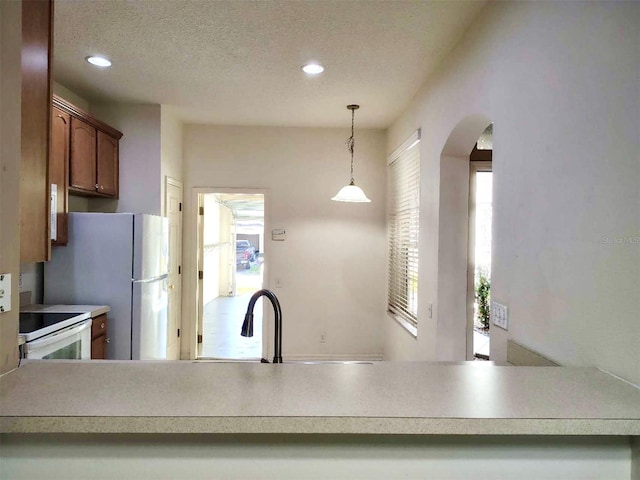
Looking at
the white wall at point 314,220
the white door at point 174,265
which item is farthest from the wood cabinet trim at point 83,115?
the white wall at point 314,220

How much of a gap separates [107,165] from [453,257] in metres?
3.16

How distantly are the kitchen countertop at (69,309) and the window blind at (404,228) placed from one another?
8.31 ft

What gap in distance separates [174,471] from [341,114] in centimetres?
373

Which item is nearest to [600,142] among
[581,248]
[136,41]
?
[581,248]

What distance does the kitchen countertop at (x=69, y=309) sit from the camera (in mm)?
2869

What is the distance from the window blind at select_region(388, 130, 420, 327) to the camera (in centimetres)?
358

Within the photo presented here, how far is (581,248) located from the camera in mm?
1372

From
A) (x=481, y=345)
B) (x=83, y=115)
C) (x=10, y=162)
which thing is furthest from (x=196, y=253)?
(x=10, y=162)

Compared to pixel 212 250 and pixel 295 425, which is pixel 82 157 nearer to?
pixel 295 425

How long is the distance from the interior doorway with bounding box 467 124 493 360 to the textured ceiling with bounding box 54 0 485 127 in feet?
2.54

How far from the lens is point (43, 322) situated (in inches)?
99.8

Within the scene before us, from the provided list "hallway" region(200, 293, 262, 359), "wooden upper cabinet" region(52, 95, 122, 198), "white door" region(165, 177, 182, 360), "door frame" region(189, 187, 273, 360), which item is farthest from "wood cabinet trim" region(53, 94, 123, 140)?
"hallway" region(200, 293, 262, 359)

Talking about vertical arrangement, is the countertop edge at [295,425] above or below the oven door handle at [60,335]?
above

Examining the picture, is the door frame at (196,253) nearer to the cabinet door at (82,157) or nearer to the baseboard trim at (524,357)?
the cabinet door at (82,157)
